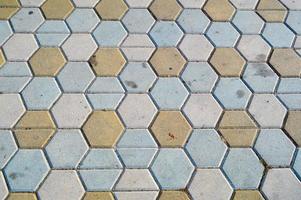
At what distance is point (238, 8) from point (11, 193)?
7.63 ft

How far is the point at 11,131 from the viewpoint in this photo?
2957 mm

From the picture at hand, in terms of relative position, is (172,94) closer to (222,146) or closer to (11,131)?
(222,146)

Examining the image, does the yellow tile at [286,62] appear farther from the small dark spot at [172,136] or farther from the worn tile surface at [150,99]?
the small dark spot at [172,136]

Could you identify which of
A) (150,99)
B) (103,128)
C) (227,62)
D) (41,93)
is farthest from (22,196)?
(227,62)

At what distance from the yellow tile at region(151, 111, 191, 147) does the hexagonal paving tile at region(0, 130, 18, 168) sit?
2.82 ft

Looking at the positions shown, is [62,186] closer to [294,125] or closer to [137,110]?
[137,110]

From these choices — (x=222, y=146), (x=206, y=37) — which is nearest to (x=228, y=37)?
(x=206, y=37)

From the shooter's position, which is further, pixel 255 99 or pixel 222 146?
pixel 255 99

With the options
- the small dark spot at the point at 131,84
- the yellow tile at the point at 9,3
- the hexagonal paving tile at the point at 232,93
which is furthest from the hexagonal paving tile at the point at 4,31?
the hexagonal paving tile at the point at 232,93

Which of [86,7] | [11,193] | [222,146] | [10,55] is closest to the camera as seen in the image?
[11,193]

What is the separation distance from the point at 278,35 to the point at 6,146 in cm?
217

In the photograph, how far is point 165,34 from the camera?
364cm

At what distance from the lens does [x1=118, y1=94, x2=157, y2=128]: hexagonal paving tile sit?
120 inches

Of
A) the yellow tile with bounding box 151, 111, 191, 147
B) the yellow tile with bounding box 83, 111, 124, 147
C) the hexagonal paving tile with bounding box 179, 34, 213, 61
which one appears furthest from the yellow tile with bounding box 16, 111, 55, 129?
the hexagonal paving tile with bounding box 179, 34, 213, 61
